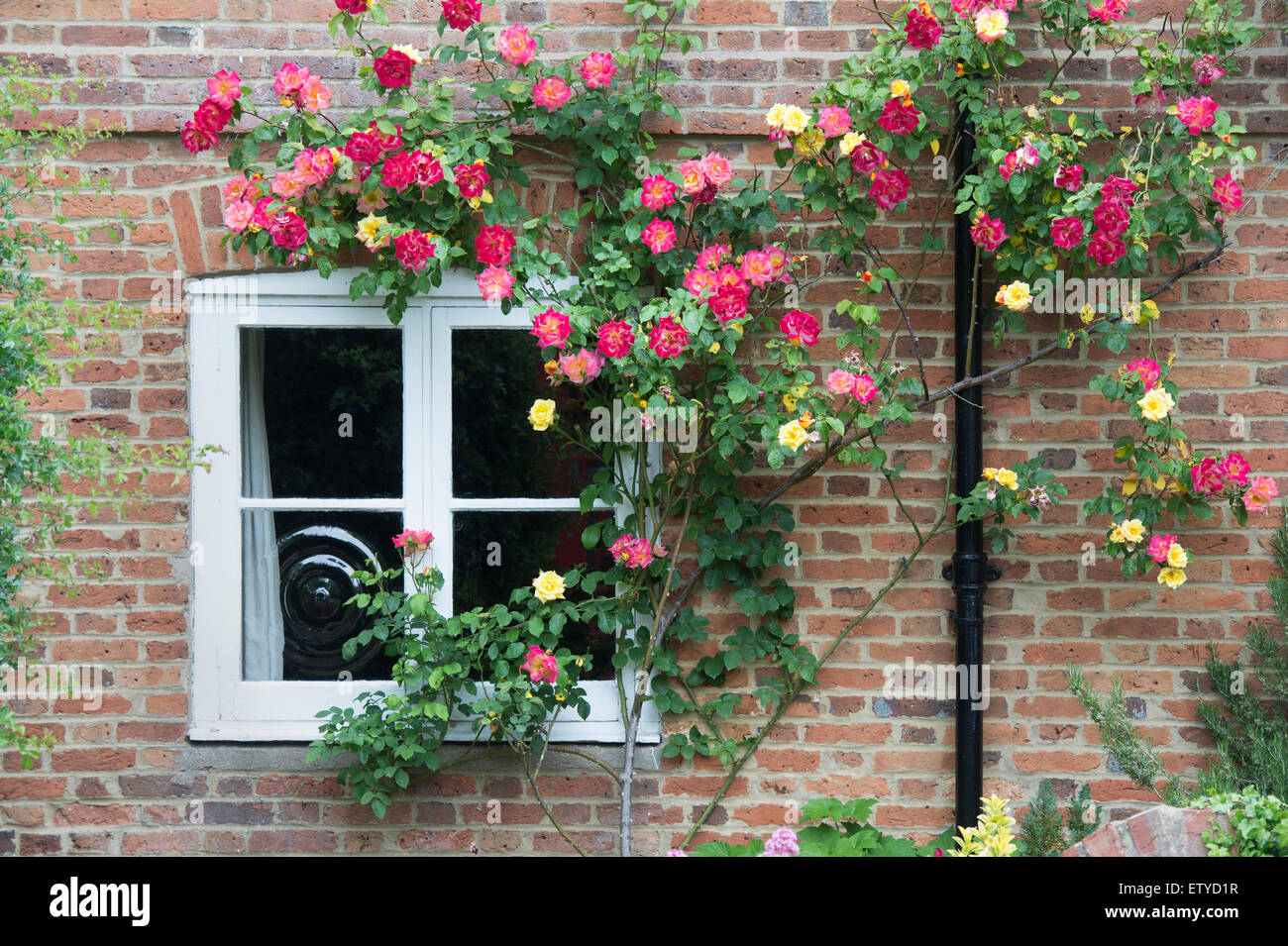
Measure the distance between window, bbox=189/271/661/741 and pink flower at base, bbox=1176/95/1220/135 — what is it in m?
1.87

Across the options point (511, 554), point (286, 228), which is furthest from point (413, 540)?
point (286, 228)

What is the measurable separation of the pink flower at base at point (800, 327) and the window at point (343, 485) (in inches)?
28.6

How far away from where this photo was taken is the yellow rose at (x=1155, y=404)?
→ 2883mm

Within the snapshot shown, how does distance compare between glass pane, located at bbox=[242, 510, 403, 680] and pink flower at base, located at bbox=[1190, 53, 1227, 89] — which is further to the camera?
glass pane, located at bbox=[242, 510, 403, 680]

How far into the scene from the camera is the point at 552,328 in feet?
9.38

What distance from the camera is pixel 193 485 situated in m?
3.19

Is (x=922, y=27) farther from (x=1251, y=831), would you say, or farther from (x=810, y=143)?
(x=1251, y=831)

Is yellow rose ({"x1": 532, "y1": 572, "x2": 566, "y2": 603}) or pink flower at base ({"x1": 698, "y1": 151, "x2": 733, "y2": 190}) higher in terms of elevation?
pink flower at base ({"x1": 698, "y1": 151, "x2": 733, "y2": 190})

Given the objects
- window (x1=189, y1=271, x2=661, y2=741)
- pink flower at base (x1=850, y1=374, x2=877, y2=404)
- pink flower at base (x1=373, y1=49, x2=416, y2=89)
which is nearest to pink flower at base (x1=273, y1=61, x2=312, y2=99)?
pink flower at base (x1=373, y1=49, x2=416, y2=89)

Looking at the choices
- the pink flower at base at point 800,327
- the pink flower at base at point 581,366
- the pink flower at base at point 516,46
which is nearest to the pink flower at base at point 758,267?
the pink flower at base at point 800,327

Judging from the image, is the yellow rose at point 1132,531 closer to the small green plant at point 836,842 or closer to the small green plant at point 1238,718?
the small green plant at point 1238,718

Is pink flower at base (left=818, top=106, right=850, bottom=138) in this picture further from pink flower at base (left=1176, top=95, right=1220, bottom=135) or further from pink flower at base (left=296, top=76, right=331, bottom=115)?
pink flower at base (left=296, top=76, right=331, bottom=115)

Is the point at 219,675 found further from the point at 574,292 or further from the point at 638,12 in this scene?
the point at 638,12

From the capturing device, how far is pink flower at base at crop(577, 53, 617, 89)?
293 centimetres
